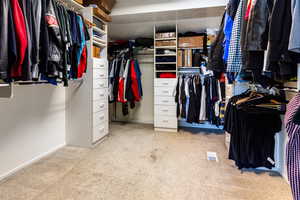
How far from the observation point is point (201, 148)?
100 inches

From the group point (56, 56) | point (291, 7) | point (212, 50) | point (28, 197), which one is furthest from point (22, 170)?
point (291, 7)

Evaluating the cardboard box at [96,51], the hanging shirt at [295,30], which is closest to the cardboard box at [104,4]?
the cardboard box at [96,51]

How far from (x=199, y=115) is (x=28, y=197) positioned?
2.55m

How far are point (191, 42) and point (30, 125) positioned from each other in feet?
9.17

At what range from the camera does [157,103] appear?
3.37 m

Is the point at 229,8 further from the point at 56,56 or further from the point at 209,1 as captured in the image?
the point at 56,56

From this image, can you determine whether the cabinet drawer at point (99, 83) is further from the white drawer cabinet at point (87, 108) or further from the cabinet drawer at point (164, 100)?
the cabinet drawer at point (164, 100)

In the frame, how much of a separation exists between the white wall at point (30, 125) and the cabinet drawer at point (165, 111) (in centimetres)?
158

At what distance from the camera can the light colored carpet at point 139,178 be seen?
1.49 meters

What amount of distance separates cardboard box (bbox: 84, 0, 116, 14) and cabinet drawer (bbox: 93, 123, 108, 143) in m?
1.71

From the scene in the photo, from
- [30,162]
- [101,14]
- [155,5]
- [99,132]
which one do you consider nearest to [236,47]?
[155,5]

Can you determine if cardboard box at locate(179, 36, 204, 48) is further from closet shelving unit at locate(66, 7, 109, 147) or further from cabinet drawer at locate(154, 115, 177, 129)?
closet shelving unit at locate(66, 7, 109, 147)

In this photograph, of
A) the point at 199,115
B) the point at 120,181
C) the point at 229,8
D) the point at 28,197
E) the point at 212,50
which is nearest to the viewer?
the point at 28,197

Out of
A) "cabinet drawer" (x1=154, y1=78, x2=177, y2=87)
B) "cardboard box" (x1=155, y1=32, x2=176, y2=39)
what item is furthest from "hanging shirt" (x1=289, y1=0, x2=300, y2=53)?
"cardboard box" (x1=155, y1=32, x2=176, y2=39)
